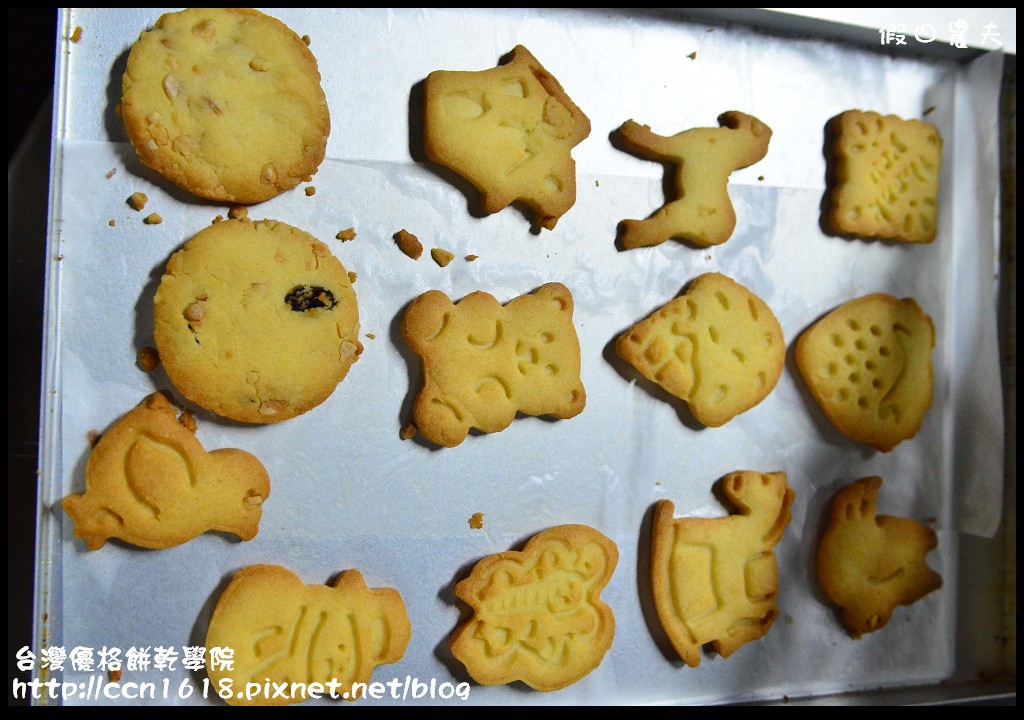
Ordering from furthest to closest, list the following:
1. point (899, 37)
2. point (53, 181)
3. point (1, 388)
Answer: point (899, 37) → point (1, 388) → point (53, 181)

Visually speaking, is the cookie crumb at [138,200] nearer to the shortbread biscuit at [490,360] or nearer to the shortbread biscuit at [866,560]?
the shortbread biscuit at [490,360]

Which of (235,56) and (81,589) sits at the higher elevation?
(235,56)

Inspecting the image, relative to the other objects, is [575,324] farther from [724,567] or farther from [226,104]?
[226,104]

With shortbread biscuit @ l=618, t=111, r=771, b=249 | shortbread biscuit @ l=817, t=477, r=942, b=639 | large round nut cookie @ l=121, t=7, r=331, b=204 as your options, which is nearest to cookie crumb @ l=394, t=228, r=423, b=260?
large round nut cookie @ l=121, t=7, r=331, b=204

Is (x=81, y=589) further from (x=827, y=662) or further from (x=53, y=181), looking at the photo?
(x=827, y=662)

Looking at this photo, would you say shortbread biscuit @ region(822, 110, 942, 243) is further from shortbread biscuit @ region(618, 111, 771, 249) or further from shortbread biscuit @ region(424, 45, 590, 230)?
shortbread biscuit @ region(424, 45, 590, 230)

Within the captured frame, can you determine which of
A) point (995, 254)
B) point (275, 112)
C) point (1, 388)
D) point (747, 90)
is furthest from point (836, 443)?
point (1, 388)
